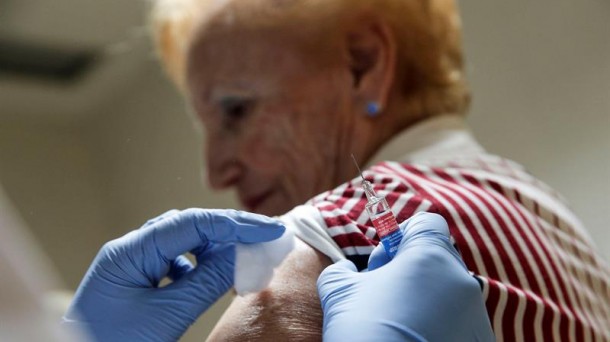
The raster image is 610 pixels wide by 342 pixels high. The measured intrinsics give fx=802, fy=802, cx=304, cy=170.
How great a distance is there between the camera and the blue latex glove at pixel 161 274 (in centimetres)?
74

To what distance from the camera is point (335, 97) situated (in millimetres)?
1082

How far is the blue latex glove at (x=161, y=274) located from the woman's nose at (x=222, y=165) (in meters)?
0.34

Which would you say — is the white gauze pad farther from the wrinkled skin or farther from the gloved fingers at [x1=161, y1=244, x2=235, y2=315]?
the wrinkled skin

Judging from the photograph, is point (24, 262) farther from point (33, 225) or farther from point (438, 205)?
point (33, 225)

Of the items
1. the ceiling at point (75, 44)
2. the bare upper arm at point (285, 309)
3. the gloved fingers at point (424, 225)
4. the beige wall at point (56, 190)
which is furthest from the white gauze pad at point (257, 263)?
the ceiling at point (75, 44)

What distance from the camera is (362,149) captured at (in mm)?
1072

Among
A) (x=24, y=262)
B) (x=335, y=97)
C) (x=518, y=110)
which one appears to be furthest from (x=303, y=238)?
(x=518, y=110)

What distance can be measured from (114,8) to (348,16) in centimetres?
65

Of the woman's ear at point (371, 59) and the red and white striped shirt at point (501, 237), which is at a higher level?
the woman's ear at point (371, 59)

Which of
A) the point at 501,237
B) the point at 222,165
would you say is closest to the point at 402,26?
the point at 222,165

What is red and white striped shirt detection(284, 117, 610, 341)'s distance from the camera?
0.75 m

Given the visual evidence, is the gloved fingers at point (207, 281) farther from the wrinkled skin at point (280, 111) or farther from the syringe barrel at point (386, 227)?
the wrinkled skin at point (280, 111)

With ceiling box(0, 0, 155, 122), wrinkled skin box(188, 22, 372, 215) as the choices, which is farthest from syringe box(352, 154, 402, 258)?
ceiling box(0, 0, 155, 122)

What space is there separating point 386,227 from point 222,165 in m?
0.48
